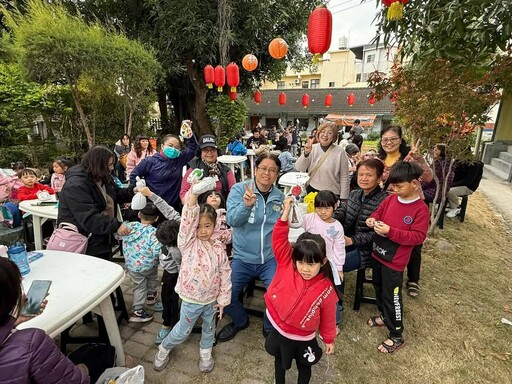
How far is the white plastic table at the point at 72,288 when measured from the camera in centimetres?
150

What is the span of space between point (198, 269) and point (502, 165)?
39.7 ft

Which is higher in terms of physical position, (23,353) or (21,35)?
(21,35)

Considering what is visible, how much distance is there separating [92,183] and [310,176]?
7.91 ft

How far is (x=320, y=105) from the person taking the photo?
2483cm

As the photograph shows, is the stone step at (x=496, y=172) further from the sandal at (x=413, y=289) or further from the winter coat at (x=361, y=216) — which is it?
the winter coat at (x=361, y=216)

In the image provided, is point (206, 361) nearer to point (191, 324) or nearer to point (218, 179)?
point (191, 324)

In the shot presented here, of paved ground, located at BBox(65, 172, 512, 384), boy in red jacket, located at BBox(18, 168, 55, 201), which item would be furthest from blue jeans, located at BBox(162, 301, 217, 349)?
boy in red jacket, located at BBox(18, 168, 55, 201)

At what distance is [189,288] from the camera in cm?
209

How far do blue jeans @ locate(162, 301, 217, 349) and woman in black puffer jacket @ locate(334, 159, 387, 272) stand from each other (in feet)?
4.28

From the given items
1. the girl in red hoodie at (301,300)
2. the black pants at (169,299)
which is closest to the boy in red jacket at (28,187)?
the black pants at (169,299)

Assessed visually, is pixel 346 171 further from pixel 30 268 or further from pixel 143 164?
pixel 30 268

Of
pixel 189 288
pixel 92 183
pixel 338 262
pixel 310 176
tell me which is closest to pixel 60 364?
pixel 189 288

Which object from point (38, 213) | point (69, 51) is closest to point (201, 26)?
point (69, 51)

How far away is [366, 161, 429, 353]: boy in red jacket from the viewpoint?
227cm
